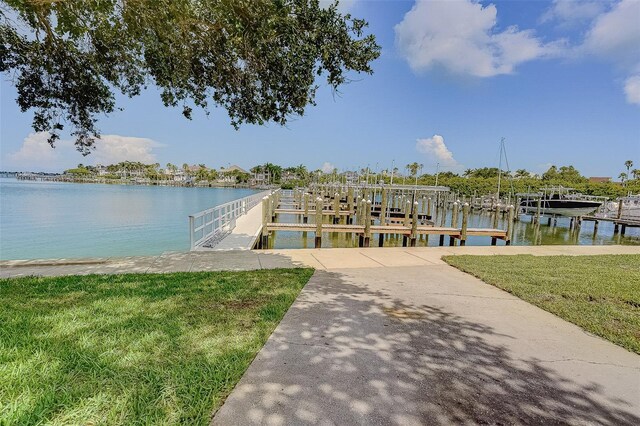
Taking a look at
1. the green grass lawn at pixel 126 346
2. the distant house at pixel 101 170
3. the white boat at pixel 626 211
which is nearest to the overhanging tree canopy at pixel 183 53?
the green grass lawn at pixel 126 346

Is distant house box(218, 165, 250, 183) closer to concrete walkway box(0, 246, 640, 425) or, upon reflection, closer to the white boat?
the white boat

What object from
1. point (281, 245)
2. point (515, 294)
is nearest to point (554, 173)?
point (281, 245)

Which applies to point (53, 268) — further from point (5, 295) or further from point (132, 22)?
point (132, 22)

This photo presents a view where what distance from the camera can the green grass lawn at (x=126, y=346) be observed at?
7.68ft

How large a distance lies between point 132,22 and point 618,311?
9.11 m

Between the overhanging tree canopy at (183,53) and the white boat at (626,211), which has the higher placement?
the overhanging tree canopy at (183,53)

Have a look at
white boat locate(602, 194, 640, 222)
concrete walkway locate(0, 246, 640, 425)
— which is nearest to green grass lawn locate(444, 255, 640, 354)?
concrete walkway locate(0, 246, 640, 425)

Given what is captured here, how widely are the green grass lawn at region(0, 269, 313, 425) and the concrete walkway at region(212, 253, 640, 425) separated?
27 centimetres

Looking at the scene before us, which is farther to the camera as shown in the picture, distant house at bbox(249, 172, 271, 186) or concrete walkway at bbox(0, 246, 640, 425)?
distant house at bbox(249, 172, 271, 186)

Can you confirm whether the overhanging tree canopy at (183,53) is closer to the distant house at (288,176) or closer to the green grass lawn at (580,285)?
the green grass lawn at (580,285)

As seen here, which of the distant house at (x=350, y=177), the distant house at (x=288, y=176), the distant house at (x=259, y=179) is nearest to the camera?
the distant house at (x=350, y=177)

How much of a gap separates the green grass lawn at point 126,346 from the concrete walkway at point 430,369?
0.90 ft

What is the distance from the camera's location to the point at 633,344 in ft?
12.2

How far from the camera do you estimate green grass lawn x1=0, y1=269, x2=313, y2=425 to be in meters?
2.34
